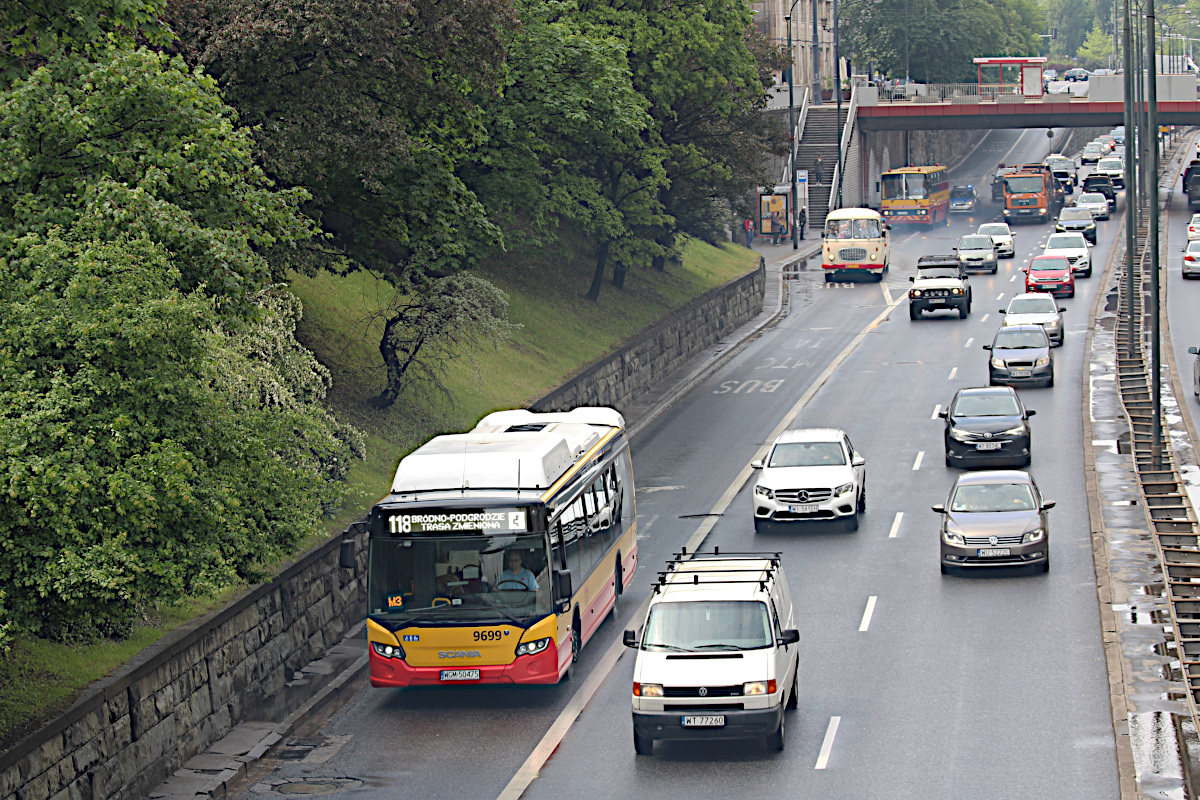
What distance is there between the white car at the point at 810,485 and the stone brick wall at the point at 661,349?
852cm

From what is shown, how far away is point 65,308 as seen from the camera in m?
16.6

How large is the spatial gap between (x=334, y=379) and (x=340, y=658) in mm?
10447

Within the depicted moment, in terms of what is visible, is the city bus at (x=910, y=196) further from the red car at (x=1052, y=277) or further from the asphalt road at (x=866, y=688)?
the asphalt road at (x=866, y=688)

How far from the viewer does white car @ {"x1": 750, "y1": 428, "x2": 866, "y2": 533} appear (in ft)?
97.4

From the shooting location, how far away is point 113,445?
15.6m

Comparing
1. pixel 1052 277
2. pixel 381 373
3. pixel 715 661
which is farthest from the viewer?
pixel 1052 277

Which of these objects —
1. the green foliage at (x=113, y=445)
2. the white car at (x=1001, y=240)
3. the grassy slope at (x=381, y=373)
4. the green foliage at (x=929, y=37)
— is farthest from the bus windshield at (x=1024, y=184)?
the green foliage at (x=113, y=445)

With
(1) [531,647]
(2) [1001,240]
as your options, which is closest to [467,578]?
(1) [531,647]

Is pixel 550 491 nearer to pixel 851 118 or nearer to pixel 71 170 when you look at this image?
pixel 71 170

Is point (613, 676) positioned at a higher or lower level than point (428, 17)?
lower

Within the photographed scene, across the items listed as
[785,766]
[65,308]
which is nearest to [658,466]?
[785,766]

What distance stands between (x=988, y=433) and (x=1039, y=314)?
1739cm

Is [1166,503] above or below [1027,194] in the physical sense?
below

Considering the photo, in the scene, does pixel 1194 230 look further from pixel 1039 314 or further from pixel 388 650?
pixel 388 650
